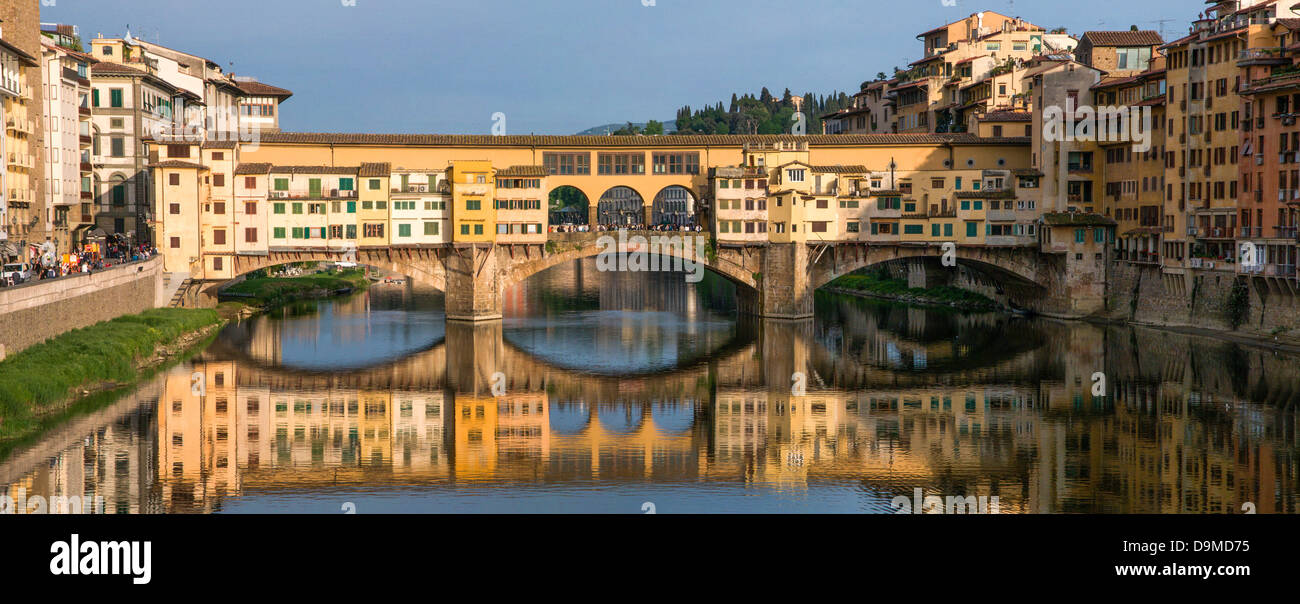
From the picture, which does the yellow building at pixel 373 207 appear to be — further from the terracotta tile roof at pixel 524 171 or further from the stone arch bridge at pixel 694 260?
the terracotta tile roof at pixel 524 171

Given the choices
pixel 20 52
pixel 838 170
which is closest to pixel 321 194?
pixel 20 52

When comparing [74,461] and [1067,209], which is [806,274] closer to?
[1067,209]

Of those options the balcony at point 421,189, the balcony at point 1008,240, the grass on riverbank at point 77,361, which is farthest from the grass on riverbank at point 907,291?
the grass on riverbank at point 77,361

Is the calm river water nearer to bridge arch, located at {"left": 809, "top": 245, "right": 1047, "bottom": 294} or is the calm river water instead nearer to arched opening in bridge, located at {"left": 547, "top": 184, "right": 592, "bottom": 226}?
bridge arch, located at {"left": 809, "top": 245, "right": 1047, "bottom": 294}

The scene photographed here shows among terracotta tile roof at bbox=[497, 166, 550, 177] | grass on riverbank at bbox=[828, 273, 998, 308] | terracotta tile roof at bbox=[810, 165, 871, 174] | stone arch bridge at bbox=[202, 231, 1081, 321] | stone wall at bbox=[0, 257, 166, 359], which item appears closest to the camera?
stone wall at bbox=[0, 257, 166, 359]

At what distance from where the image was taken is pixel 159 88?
64438 mm

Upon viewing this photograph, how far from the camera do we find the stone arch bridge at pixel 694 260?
58625 mm

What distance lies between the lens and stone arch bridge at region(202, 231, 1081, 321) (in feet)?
192

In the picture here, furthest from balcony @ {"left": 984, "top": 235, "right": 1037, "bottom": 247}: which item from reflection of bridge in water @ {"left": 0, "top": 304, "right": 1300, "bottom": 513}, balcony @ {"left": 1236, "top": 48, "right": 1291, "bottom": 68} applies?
balcony @ {"left": 1236, "top": 48, "right": 1291, "bottom": 68}

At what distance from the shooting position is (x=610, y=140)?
62.9 metres

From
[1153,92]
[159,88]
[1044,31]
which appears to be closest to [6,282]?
[159,88]

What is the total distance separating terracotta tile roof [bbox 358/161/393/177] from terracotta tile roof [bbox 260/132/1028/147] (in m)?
1.30

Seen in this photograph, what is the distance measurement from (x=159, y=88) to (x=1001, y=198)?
40.4m

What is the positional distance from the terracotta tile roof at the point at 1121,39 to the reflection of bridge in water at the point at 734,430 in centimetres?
1983
